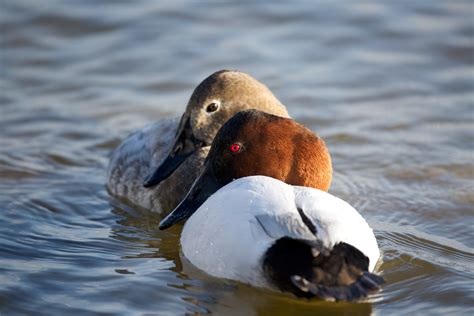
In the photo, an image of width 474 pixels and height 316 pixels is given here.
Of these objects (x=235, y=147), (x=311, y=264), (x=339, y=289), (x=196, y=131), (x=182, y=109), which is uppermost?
(x=235, y=147)

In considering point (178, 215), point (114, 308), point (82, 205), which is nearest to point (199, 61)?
point (82, 205)

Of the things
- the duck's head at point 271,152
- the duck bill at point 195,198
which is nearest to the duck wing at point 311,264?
the duck's head at point 271,152

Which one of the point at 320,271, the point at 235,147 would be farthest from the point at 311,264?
the point at 235,147

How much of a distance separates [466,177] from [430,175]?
313 mm

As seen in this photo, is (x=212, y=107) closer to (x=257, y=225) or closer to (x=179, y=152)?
(x=179, y=152)

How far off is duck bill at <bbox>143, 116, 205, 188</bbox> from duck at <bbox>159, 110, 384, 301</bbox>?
1125mm

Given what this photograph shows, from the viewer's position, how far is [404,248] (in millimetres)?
7137

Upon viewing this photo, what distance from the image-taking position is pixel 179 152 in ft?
26.7

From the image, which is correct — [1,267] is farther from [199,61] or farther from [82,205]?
[199,61]

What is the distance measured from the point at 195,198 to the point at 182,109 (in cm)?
365

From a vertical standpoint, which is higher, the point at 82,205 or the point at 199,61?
the point at 199,61

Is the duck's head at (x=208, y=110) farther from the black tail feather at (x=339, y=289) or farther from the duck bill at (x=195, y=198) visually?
the black tail feather at (x=339, y=289)

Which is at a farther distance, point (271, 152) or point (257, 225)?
point (271, 152)

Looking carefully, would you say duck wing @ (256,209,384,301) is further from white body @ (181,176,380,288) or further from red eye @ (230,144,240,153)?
red eye @ (230,144,240,153)
